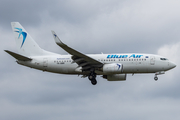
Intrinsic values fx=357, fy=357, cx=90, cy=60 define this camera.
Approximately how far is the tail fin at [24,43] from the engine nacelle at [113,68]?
1158 cm

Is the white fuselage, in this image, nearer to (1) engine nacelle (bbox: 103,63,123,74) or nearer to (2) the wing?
(2) the wing

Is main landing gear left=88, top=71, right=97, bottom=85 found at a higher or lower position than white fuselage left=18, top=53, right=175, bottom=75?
lower

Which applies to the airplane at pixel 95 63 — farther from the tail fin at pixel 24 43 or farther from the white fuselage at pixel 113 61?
Result: the tail fin at pixel 24 43

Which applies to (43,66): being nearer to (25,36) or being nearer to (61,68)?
(61,68)

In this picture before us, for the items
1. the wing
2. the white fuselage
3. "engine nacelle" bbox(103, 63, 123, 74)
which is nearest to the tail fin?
the white fuselage

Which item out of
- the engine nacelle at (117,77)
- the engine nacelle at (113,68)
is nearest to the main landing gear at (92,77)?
the engine nacelle at (113,68)

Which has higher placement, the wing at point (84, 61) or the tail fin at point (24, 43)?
the tail fin at point (24, 43)

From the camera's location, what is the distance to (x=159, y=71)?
5488 cm

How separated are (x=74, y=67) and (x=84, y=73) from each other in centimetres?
183

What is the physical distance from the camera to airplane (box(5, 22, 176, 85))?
53.7m

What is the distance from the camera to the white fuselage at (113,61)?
54.1 m

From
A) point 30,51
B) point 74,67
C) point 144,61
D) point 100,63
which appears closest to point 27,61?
point 30,51

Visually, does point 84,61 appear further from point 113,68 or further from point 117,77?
point 117,77

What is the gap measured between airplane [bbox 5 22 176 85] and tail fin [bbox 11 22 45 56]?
7.0 inches
